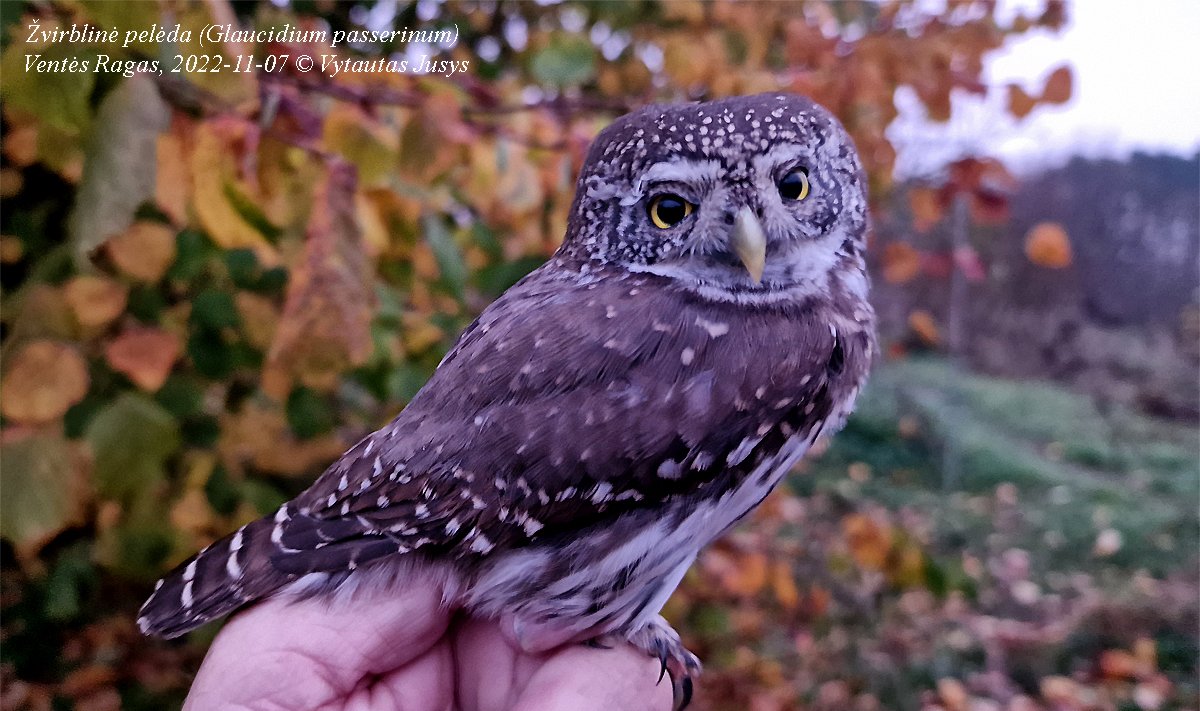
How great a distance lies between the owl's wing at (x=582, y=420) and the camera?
129cm

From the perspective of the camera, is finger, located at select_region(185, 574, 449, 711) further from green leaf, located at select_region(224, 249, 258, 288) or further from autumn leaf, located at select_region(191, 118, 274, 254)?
green leaf, located at select_region(224, 249, 258, 288)

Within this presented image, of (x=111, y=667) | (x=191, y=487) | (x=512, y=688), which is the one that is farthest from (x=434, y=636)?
(x=111, y=667)

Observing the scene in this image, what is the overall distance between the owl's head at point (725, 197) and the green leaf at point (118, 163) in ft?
2.58

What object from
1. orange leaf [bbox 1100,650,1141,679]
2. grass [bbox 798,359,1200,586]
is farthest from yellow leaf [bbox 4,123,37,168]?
grass [bbox 798,359,1200,586]

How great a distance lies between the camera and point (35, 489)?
52.6 inches

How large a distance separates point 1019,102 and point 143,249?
2.33 metres

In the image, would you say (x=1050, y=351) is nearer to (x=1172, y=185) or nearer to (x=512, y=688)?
(x=1172, y=185)

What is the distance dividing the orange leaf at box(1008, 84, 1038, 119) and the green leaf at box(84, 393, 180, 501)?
93.3 inches

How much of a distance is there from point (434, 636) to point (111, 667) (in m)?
1.85

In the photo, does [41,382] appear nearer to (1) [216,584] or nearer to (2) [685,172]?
(1) [216,584]

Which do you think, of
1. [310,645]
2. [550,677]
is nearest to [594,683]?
[550,677]

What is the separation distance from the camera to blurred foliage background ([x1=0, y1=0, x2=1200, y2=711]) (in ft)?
4.64

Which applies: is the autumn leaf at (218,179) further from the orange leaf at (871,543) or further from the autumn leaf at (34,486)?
the orange leaf at (871,543)

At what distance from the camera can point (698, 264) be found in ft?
4.81
